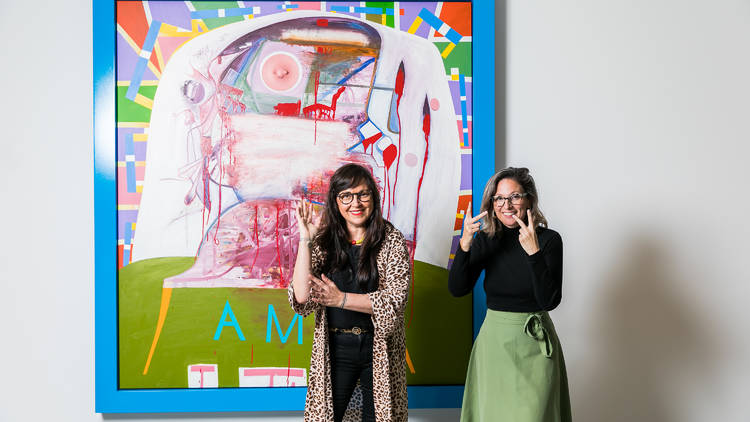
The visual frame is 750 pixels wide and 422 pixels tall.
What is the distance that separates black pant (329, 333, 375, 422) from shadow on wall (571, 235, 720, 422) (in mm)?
1228

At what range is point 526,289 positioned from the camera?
171 cm

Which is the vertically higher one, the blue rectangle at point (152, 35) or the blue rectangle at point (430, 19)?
the blue rectangle at point (430, 19)

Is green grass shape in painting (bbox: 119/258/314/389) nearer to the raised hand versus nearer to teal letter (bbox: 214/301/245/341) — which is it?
teal letter (bbox: 214/301/245/341)

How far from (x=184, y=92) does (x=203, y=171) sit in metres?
0.41

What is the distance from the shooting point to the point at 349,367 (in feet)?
5.85

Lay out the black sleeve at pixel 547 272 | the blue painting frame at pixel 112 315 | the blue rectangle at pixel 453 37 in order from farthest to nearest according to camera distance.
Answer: the blue rectangle at pixel 453 37 → the blue painting frame at pixel 112 315 → the black sleeve at pixel 547 272

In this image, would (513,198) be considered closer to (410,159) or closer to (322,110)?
(410,159)

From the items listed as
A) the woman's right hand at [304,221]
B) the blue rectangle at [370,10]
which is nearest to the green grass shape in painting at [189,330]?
the woman's right hand at [304,221]

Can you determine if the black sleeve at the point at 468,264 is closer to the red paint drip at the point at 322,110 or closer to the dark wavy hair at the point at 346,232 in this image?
the dark wavy hair at the point at 346,232

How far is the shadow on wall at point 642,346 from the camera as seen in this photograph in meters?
2.33

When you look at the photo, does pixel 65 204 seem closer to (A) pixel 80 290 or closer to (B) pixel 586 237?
(A) pixel 80 290

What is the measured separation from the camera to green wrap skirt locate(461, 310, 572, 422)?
5.39 ft

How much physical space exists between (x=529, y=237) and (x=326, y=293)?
786 millimetres

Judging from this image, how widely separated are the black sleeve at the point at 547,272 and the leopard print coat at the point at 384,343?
477mm
